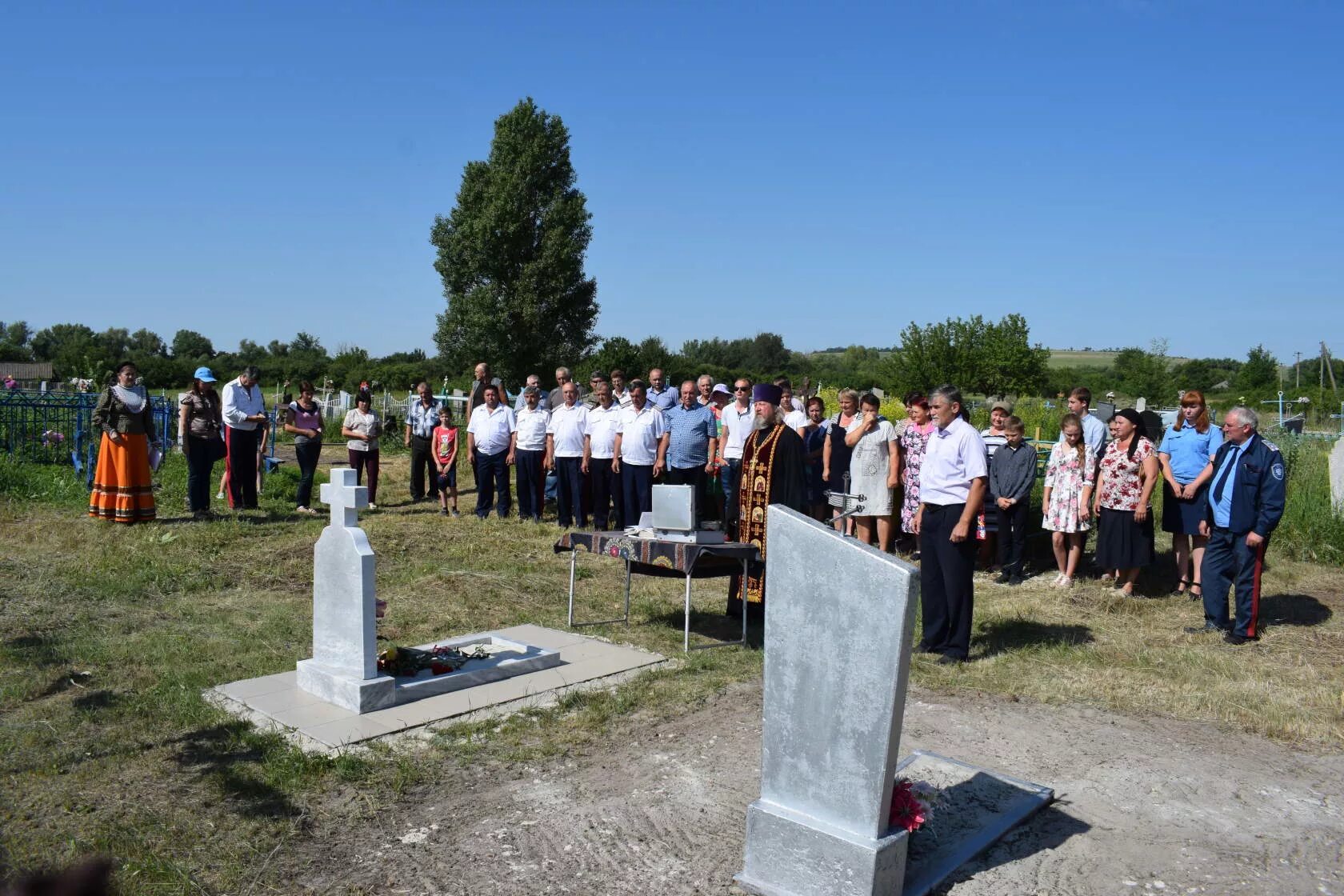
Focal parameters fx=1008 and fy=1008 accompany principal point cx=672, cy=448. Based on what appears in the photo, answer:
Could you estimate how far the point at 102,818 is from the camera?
13.5ft

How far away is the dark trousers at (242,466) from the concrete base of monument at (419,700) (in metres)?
6.40

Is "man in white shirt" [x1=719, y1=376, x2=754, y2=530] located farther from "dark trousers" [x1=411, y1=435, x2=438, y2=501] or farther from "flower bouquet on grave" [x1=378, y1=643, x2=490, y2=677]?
"flower bouquet on grave" [x1=378, y1=643, x2=490, y2=677]

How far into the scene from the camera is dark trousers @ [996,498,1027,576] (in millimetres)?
10172

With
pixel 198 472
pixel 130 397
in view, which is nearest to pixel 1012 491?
pixel 198 472

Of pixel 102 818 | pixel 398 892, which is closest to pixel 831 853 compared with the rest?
pixel 398 892

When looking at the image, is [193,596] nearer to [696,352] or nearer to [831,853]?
[831,853]

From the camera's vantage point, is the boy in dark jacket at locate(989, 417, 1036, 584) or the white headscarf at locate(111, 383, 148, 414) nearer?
the boy in dark jacket at locate(989, 417, 1036, 584)

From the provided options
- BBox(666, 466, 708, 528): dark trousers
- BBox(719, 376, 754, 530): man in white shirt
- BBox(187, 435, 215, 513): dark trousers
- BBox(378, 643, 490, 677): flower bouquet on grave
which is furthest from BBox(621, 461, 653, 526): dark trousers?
BBox(378, 643, 490, 677): flower bouquet on grave

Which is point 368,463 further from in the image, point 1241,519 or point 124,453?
point 1241,519

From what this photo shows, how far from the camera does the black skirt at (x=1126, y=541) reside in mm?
9289

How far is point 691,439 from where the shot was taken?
10.9 m

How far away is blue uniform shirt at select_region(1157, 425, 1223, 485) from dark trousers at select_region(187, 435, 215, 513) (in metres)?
10.2

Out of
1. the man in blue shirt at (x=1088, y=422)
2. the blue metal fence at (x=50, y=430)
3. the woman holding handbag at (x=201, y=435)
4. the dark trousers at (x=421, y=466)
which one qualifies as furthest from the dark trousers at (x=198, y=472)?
the man in blue shirt at (x=1088, y=422)

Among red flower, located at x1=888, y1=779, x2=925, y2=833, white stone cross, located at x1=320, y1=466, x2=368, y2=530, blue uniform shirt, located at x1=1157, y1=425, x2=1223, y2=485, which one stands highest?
blue uniform shirt, located at x1=1157, y1=425, x2=1223, y2=485
